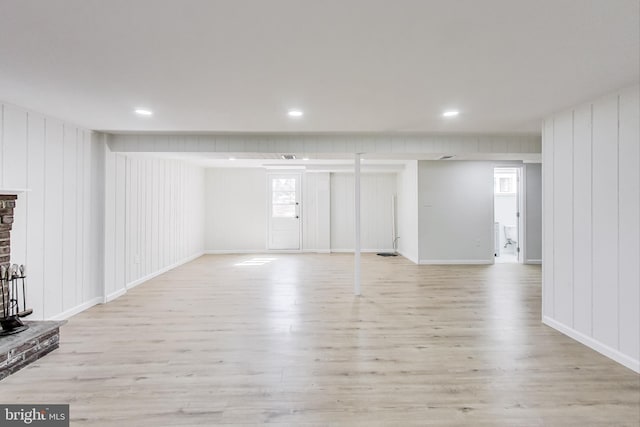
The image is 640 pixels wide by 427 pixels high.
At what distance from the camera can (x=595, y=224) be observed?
268 centimetres

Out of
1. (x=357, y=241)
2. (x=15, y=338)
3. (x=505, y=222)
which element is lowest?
(x=15, y=338)

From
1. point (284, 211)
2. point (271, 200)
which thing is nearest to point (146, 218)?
point (271, 200)

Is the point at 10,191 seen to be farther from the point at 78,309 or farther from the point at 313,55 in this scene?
the point at 313,55

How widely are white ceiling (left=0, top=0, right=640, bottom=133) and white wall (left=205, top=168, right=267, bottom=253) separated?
4.98 m

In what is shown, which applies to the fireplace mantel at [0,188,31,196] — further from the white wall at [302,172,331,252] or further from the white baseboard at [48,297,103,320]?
the white wall at [302,172,331,252]

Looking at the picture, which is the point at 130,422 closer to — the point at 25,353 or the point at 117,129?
the point at 25,353

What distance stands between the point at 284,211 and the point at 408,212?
330 centimetres

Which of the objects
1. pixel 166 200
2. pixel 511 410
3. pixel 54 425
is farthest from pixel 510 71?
pixel 166 200

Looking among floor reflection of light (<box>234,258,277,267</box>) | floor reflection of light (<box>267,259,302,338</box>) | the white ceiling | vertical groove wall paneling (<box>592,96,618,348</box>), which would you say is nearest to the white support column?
floor reflection of light (<box>267,259,302,338</box>)

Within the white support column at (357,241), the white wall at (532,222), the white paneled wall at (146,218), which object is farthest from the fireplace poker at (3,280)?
the white wall at (532,222)

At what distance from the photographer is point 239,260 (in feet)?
23.6

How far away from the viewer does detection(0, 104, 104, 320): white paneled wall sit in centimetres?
292

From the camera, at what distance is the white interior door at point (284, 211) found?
8281 millimetres

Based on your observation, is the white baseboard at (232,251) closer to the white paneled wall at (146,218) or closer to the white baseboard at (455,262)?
the white paneled wall at (146,218)
